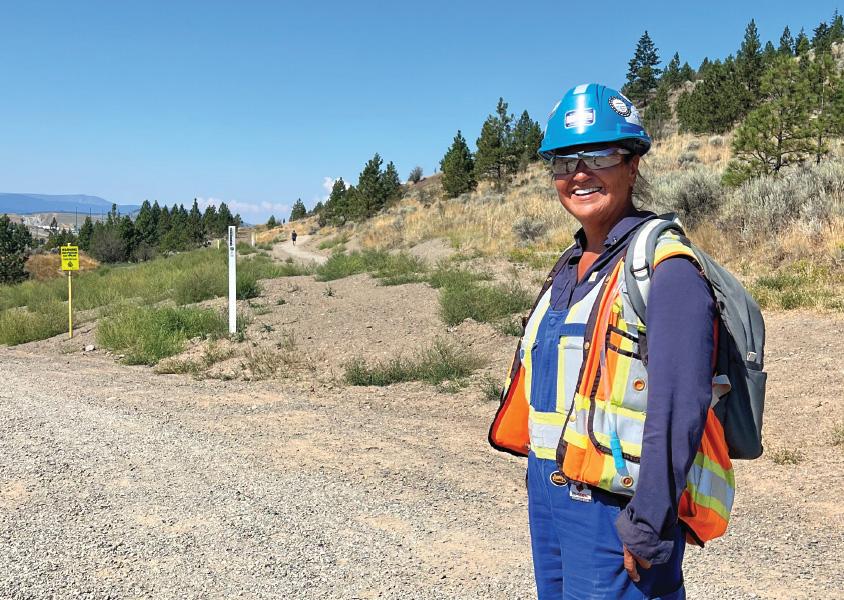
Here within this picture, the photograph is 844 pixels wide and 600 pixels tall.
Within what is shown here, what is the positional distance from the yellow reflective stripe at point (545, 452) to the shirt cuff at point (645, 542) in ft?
0.89

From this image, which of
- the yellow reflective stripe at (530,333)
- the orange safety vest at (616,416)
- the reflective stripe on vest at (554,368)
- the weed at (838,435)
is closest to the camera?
the orange safety vest at (616,416)

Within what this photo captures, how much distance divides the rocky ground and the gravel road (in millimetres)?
16

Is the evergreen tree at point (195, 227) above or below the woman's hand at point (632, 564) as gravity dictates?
above

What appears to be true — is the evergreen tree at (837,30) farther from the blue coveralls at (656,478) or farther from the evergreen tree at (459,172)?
the blue coveralls at (656,478)

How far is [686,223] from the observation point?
45.3 ft

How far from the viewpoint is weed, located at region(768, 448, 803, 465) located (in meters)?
5.41

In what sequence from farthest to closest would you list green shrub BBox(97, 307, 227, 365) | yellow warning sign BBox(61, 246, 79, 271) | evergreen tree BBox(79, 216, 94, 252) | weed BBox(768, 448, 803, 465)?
1. evergreen tree BBox(79, 216, 94, 252)
2. yellow warning sign BBox(61, 246, 79, 271)
3. green shrub BBox(97, 307, 227, 365)
4. weed BBox(768, 448, 803, 465)

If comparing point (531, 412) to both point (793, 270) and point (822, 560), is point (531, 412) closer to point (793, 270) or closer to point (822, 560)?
point (822, 560)

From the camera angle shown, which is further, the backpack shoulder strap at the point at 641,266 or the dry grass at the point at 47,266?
the dry grass at the point at 47,266

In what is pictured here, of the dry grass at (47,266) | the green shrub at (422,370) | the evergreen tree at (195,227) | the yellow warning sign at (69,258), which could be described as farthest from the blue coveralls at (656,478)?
the evergreen tree at (195,227)

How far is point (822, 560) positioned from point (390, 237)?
25661 mm

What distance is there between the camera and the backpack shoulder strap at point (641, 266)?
1.73 metres

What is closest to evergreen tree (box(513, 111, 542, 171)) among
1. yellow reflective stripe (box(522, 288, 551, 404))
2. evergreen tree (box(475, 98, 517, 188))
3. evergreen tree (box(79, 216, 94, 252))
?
evergreen tree (box(475, 98, 517, 188))

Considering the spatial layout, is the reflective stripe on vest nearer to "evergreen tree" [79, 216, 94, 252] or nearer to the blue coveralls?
the blue coveralls
